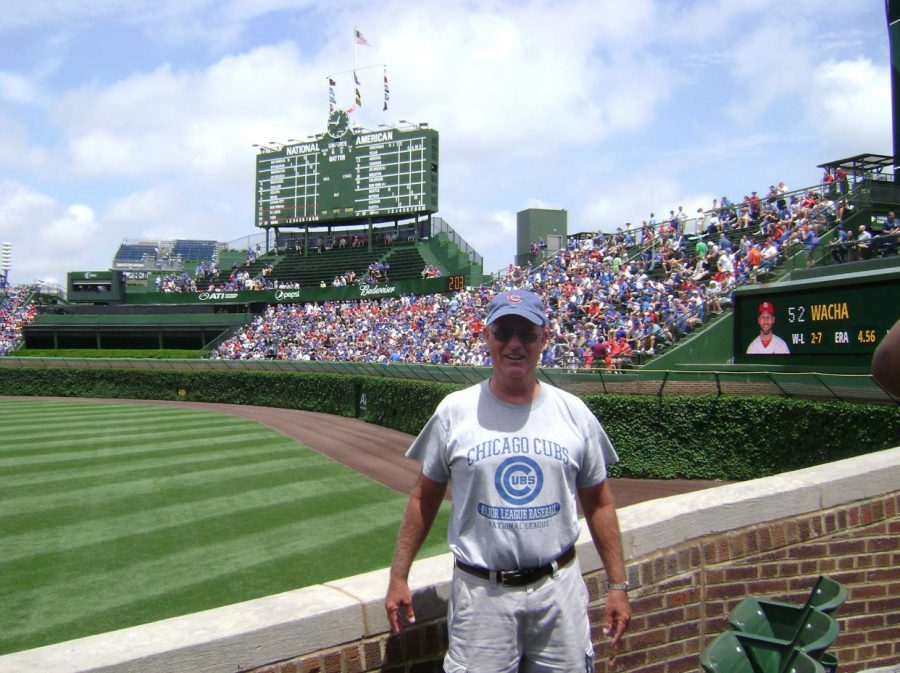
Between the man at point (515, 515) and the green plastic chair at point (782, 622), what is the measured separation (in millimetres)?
488

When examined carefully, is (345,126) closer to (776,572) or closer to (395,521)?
(395,521)

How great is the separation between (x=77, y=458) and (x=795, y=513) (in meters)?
15.6

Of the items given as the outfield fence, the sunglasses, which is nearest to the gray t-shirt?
the sunglasses

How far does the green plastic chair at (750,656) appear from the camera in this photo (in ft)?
8.46

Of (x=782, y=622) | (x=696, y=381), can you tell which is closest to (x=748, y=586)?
(x=782, y=622)

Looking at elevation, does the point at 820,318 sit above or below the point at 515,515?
above

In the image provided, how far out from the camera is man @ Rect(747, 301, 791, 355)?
47.3 ft

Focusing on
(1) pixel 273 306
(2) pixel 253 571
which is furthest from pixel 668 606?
(1) pixel 273 306

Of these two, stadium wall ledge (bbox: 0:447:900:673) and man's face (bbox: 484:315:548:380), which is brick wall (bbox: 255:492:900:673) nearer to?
stadium wall ledge (bbox: 0:447:900:673)

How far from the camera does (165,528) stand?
10625 millimetres

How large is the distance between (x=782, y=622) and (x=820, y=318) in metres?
11.7

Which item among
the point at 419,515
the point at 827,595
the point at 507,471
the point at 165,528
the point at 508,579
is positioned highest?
the point at 507,471

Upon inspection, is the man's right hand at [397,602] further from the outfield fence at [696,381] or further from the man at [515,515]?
the outfield fence at [696,381]

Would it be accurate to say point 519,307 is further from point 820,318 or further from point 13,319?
point 13,319
